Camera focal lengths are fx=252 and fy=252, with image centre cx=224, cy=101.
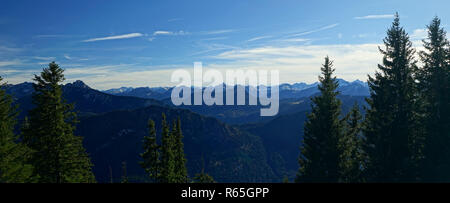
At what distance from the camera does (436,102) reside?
77.5 ft

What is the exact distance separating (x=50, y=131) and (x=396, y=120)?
31.9m

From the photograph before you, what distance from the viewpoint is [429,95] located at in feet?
79.0

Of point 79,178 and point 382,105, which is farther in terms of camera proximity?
point 79,178

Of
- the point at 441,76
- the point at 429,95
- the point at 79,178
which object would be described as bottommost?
the point at 79,178

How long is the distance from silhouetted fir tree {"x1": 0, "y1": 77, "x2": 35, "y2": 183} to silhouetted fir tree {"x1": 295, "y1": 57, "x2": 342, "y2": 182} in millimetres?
25006

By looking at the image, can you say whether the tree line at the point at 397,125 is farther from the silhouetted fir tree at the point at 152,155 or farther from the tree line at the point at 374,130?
the silhouetted fir tree at the point at 152,155

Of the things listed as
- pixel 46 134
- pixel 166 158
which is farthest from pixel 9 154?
pixel 166 158

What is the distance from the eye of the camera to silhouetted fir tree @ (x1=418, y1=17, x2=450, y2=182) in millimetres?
22469

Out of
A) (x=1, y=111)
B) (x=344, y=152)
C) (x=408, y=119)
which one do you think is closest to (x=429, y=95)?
(x=408, y=119)

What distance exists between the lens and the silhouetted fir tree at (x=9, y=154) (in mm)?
20438

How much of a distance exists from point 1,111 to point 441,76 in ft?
134

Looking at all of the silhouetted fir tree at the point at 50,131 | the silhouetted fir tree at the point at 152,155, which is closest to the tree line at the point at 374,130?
the silhouetted fir tree at the point at 50,131
